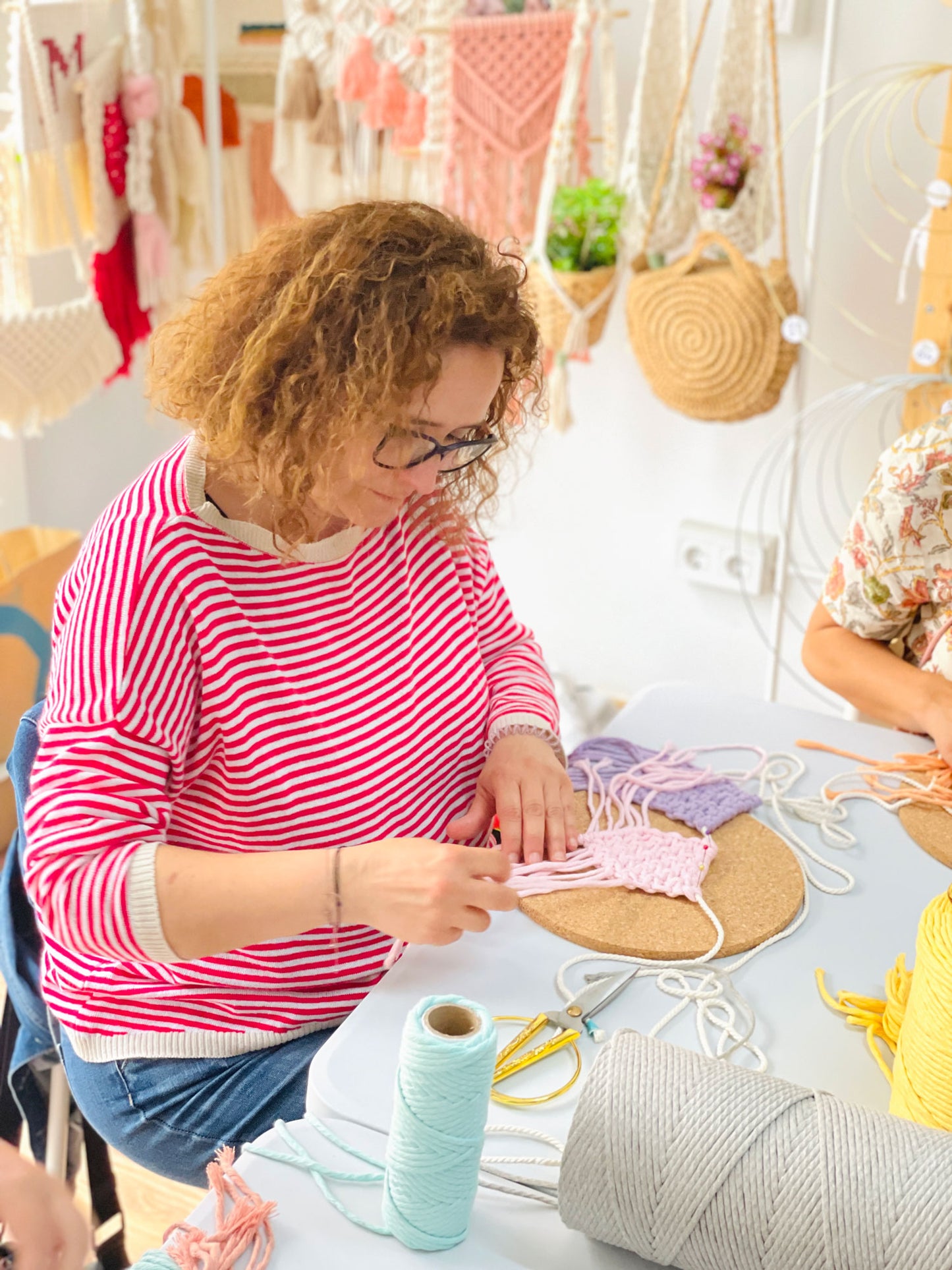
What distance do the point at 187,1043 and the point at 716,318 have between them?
1505mm

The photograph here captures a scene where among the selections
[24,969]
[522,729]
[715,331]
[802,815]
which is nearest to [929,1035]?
[802,815]

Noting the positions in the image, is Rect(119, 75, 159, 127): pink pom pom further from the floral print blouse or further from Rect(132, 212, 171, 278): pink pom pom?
the floral print blouse

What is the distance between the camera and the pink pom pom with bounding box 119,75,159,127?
7.33ft

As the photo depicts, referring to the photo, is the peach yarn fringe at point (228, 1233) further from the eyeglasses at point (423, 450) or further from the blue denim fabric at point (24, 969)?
the eyeglasses at point (423, 450)

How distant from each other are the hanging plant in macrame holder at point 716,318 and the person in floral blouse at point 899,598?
2.52 ft

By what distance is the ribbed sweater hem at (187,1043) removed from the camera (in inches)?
39.9

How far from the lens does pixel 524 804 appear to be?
1082 millimetres

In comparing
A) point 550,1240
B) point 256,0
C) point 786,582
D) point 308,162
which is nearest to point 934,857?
point 550,1240

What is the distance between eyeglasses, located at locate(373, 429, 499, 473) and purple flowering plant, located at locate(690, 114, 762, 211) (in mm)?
1281

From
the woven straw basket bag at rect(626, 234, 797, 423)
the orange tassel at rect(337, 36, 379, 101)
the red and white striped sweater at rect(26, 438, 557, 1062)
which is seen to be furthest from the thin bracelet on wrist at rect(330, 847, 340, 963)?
the orange tassel at rect(337, 36, 379, 101)

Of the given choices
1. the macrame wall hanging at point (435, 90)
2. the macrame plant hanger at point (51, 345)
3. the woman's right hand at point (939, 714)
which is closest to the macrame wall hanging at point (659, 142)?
the macrame wall hanging at point (435, 90)

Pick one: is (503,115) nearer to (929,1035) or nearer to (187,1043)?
(187,1043)

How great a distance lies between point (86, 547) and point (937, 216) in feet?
4.75

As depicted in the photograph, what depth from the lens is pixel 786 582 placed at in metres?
2.49
